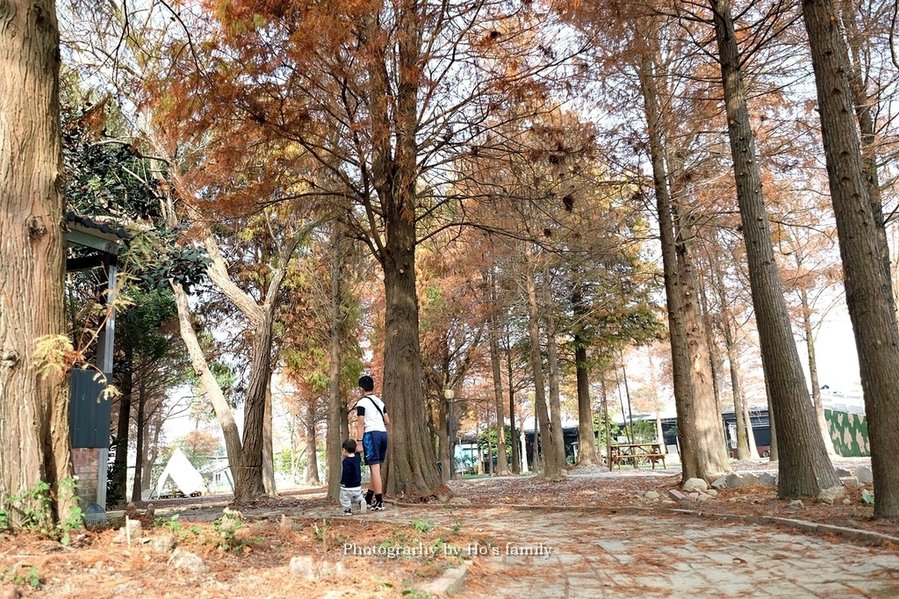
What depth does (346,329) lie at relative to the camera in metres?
19.0

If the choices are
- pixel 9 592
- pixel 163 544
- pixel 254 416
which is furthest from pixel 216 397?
pixel 9 592

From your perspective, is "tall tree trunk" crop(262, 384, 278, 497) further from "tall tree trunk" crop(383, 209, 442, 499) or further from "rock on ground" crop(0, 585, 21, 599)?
"rock on ground" crop(0, 585, 21, 599)

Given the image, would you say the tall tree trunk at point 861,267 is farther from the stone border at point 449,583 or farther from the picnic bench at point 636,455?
the picnic bench at point 636,455

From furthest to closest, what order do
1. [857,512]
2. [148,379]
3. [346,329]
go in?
[148,379], [346,329], [857,512]

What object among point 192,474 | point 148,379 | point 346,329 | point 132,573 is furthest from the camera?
point 192,474

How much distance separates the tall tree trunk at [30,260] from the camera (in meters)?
3.99

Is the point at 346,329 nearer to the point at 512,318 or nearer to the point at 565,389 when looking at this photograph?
the point at 512,318

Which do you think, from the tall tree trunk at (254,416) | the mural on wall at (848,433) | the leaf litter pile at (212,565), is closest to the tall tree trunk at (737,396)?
the mural on wall at (848,433)

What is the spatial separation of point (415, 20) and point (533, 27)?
161 centimetres

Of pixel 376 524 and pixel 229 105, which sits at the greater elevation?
pixel 229 105

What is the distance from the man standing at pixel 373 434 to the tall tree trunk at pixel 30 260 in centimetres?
415

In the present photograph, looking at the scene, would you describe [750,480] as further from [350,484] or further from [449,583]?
[449,583]

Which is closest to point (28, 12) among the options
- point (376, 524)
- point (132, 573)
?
point (132, 573)

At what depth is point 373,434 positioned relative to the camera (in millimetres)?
8203
